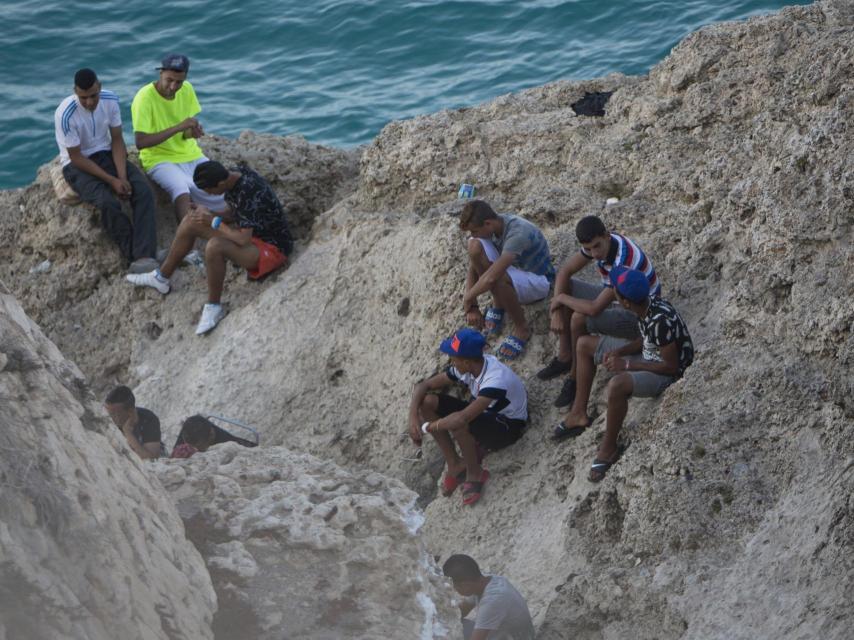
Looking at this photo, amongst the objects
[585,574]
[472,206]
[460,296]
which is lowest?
[585,574]

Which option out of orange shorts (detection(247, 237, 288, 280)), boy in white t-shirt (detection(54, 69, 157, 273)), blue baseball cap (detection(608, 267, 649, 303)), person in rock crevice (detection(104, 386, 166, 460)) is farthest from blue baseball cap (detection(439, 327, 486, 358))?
boy in white t-shirt (detection(54, 69, 157, 273))

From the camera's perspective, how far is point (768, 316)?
6883 millimetres

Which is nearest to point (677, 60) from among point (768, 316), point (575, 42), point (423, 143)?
point (423, 143)

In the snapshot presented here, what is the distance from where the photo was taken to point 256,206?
971 cm

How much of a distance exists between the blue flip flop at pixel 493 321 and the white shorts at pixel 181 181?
3139mm

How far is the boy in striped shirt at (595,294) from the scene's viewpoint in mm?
7656

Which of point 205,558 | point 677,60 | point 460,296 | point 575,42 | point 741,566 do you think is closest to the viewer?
point 205,558

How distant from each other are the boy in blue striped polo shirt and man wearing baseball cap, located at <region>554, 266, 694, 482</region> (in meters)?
0.95

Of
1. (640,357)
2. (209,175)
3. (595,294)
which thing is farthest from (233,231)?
(640,357)

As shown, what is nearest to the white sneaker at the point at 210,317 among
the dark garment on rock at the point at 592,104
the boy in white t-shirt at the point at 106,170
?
the boy in white t-shirt at the point at 106,170

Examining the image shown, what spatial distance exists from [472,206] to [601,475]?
6.85 feet

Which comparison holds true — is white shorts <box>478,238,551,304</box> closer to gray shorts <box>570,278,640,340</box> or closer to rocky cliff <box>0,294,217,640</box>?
gray shorts <box>570,278,640,340</box>

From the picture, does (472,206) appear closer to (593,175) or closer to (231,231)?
(593,175)

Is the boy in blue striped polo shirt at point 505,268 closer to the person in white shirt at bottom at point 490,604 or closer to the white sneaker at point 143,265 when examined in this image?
the person in white shirt at bottom at point 490,604
